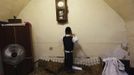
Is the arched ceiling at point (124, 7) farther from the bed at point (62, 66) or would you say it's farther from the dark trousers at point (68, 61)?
the dark trousers at point (68, 61)

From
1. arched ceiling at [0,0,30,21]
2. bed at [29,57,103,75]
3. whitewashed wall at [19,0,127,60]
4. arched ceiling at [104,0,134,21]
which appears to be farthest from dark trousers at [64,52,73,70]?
arched ceiling at [0,0,30,21]

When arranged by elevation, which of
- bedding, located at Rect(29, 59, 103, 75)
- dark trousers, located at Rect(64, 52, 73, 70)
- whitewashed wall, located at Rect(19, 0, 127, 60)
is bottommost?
bedding, located at Rect(29, 59, 103, 75)

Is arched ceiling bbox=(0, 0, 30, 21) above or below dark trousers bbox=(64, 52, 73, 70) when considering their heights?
above

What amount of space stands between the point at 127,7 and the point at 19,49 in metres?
1.99

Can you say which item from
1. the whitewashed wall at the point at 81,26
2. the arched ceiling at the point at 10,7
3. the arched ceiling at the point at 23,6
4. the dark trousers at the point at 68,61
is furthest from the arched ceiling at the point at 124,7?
the arched ceiling at the point at 10,7

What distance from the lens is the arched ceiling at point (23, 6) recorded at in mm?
3430

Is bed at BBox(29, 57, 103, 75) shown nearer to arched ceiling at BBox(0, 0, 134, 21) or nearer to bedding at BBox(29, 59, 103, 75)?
bedding at BBox(29, 59, 103, 75)

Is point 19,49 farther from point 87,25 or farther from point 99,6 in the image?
point 99,6

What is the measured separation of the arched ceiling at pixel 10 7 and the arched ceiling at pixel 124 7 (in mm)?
1806

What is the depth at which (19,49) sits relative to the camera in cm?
360

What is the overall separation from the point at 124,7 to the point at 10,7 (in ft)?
7.22

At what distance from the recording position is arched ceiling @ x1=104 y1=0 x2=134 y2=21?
3.34m

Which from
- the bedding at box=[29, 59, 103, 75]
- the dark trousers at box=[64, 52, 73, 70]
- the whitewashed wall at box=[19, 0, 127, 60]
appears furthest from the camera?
the whitewashed wall at box=[19, 0, 127, 60]

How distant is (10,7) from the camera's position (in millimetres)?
4105
